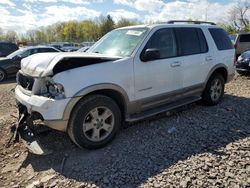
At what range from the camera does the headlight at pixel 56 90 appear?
11.8ft

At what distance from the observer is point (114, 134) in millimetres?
4199

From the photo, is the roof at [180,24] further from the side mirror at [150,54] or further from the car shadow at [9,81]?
the car shadow at [9,81]

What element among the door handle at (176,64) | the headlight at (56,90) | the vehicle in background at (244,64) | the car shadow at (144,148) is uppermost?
the door handle at (176,64)

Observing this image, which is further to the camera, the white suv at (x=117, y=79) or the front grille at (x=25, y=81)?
the front grille at (x=25, y=81)

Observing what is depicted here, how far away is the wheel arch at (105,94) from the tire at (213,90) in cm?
249

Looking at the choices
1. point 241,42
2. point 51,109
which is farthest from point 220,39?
point 241,42

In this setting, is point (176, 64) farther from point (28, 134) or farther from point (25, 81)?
point (28, 134)

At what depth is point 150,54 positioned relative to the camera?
14.1 feet

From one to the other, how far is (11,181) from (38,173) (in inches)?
13.4

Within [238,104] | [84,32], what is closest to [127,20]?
[84,32]

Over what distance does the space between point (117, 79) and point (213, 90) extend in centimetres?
298

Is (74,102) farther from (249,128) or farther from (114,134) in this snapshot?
(249,128)

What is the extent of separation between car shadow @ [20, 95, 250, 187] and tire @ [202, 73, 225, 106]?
1.89ft

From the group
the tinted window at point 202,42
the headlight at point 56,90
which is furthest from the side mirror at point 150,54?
the tinted window at point 202,42
